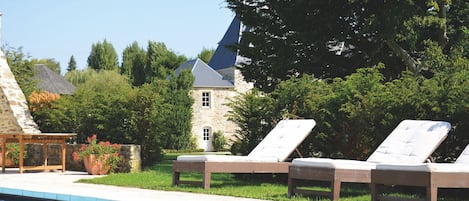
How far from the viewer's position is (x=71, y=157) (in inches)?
618

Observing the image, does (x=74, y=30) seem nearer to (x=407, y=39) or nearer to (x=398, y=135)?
(x=407, y=39)

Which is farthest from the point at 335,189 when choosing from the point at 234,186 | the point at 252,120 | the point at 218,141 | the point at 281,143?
the point at 218,141

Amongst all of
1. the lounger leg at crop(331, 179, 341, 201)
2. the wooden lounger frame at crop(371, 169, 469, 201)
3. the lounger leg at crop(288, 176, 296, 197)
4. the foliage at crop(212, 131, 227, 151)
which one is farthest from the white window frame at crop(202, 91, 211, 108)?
the wooden lounger frame at crop(371, 169, 469, 201)

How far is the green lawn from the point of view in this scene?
861 cm

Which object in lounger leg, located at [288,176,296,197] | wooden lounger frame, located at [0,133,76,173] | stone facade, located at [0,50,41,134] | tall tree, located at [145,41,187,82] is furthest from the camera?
tall tree, located at [145,41,187,82]

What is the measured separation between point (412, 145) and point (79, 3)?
1787cm

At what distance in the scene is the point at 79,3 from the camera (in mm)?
23875

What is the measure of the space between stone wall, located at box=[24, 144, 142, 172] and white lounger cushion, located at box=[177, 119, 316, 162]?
13.5 feet

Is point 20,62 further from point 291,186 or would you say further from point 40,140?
point 291,186

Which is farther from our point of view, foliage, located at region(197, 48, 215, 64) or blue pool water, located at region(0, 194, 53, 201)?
foliage, located at region(197, 48, 215, 64)

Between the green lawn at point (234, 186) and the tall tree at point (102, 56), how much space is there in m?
65.6

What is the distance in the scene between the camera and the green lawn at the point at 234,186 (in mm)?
8609

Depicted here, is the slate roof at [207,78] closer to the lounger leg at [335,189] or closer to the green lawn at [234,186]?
the green lawn at [234,186]

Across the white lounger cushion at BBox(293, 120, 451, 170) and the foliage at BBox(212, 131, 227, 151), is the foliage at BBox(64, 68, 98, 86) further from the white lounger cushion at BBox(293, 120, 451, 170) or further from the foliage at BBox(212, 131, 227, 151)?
the white lounger cushion at BBox(293, 120, 451, 170)
